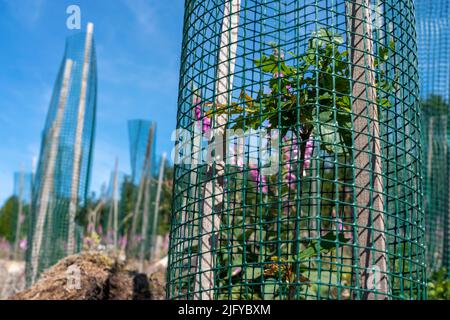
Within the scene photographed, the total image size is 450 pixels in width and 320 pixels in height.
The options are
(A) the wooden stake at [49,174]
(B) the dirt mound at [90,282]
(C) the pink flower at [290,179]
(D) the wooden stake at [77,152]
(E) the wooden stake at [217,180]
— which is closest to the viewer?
(C) the pink flower at [290,179]

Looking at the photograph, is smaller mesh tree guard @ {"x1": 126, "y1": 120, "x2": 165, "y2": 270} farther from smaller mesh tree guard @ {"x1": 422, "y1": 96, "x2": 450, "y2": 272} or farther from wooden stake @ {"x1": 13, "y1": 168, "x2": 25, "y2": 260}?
smaller mesh tree guard @ {"x1": 422, "y1": 96, "x2": 450, "y2": 272}

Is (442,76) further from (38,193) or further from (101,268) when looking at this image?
(38,193)

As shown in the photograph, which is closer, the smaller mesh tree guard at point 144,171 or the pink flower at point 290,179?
the pink flower at point 290,179

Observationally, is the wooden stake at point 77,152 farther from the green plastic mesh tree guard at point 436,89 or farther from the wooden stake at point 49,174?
the green plastic mesh tree guard at point 436,89

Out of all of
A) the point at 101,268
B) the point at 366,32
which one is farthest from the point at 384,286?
the point at 101,268

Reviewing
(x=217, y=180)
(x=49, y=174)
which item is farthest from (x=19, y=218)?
(x=217, y=180)

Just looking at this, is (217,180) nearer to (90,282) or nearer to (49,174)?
(90,282)

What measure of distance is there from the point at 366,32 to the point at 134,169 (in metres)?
9.80

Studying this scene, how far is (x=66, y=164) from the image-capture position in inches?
268

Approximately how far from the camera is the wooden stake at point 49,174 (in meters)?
6.48

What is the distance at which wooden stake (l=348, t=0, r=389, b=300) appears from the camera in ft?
5.83

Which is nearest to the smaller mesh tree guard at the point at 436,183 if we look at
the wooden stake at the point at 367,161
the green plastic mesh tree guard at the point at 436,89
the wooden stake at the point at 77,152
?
the green plastic mesh tree guard at the point at 436,89

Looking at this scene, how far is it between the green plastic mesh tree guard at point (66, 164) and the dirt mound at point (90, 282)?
194 centimetres

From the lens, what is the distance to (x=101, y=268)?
14.7 ft
